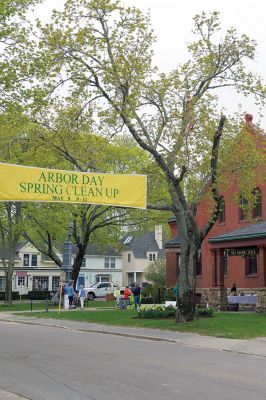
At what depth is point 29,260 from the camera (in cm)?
6856

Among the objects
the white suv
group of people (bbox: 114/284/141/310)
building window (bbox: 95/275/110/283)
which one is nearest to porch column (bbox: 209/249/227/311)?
group of people (bbox: 114/284/141/310)

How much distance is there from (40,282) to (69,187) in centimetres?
5223

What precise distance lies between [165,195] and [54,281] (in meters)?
39.5

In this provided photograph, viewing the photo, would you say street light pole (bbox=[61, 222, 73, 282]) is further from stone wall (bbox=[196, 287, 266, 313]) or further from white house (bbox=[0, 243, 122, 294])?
white house (bbox=[0, 243, 122, 294])

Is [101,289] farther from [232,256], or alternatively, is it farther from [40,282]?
[232,256]

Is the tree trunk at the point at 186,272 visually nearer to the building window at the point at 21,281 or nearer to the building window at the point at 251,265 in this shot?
the building window at the point at 251,265

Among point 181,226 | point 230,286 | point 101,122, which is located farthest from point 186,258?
point 230,286

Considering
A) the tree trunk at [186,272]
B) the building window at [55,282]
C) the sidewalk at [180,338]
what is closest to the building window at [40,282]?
the building window at [55,282]

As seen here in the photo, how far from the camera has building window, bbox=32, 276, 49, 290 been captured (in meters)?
68.1

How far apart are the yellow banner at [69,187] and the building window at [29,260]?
5083 centimetres

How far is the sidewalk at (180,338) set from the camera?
648 inches

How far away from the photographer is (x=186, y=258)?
22.8 m

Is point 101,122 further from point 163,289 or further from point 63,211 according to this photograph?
point 163,289

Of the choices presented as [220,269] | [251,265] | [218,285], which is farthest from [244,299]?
[251,265]
